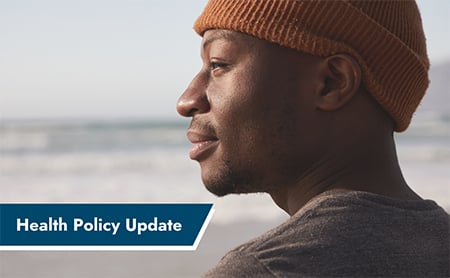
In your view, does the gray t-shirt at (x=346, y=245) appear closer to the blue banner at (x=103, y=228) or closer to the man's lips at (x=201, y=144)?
the man's lips at (x=201, y=144)

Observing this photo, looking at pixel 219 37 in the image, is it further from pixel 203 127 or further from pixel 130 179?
pixel 130 179

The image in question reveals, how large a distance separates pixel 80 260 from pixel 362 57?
191 inches

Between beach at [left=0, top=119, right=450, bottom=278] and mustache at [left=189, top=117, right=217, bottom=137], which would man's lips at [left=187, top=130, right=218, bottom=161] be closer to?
mustache at [left=189, top=117, right=217, bottom=137]

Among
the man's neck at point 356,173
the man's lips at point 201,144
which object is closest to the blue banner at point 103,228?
the man's lips at point 201,144

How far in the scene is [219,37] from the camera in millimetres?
1438

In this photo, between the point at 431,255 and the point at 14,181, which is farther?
the point at 14,181

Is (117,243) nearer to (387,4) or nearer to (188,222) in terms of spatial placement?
(188,222)

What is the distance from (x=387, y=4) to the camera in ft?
4.67

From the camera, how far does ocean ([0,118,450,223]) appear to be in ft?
29.0


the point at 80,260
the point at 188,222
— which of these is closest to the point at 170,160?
the point at 80,260

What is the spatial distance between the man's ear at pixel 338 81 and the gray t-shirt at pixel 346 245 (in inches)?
6.7

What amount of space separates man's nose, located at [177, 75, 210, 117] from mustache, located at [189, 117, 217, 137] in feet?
0.06

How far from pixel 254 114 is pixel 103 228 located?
2.87 m

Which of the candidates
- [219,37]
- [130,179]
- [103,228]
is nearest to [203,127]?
[219,37]
